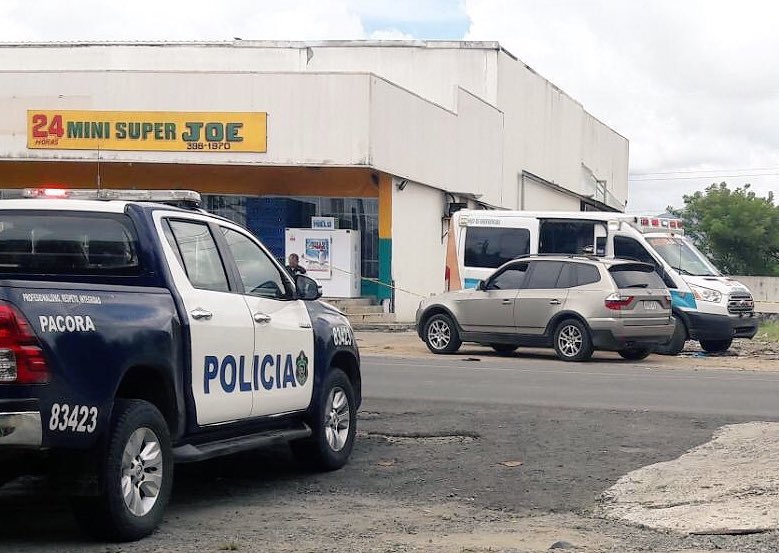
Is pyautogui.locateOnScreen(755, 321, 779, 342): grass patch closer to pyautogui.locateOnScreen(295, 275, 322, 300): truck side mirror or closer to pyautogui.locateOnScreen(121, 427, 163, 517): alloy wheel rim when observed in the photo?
pyautogui.locateOnScreen(295, 275, 322, 300): truck side mirror

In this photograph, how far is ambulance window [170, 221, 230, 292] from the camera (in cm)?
812

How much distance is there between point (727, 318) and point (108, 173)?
17810 mm

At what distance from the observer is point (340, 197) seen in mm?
33469

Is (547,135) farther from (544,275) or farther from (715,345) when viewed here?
(544,275)

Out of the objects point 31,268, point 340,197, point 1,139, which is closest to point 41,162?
point 1,139

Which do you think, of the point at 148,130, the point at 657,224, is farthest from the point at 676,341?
the point at 148,130

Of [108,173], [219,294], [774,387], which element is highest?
[108,173]

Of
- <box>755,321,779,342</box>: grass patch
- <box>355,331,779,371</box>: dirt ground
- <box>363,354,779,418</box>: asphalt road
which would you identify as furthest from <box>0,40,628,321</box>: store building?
<box>363,354,779,418</box>: asphalt road

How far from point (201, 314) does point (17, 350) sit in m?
1.65

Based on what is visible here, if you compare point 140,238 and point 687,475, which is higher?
point 140,238

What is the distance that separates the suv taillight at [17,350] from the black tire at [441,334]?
630 inches

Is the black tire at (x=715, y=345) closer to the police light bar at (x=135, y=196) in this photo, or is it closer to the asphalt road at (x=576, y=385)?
the asphalt road at (x=576, y=385)

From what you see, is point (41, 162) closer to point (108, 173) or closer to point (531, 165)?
point (108, 173)

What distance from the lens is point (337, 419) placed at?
10023 mm
